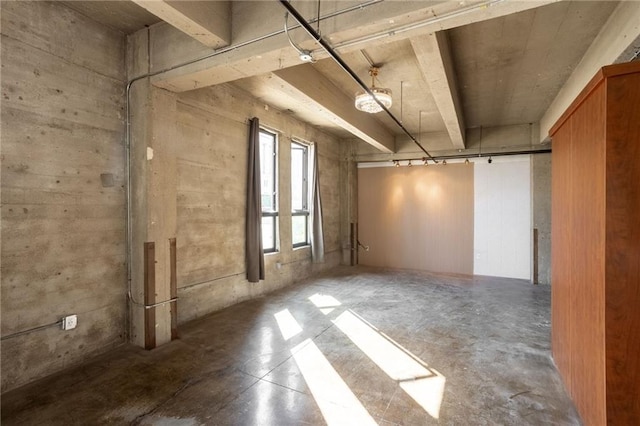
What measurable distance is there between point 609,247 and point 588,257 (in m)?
0.32

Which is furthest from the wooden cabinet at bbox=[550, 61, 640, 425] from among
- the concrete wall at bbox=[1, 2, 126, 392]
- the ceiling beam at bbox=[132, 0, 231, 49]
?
the concrete wall at bbox=[1, 2, 126, 392]

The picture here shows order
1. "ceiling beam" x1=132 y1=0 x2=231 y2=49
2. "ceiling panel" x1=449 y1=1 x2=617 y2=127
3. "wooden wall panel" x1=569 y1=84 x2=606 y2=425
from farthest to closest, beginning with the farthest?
"ceiling panel" x1=449 y1=1 x2=617 y2=127
"ceiling beam" x1=132 y1=0 x2=231 y2=49
"wooden wall panel" x1=569 y1=84 x2=606 y2=425

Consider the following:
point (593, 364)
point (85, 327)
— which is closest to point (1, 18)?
point (85, 327)

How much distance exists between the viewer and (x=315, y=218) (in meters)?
6.39

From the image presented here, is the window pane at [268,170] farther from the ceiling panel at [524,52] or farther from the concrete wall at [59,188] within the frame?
the ceiling panel at [524,52]

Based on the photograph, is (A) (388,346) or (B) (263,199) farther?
(B) (263,199)

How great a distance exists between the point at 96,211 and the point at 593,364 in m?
4.05

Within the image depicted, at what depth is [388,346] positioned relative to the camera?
10.5 feet

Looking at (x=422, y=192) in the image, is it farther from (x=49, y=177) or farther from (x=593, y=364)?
(x=49, y=177)

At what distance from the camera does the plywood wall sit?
694cm

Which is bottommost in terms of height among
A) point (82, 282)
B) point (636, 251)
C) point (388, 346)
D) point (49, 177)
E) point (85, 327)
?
point (388, 346)

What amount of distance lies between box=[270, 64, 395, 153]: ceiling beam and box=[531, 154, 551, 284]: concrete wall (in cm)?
339

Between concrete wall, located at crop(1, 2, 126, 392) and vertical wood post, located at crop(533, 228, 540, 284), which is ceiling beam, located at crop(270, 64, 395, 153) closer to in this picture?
concrete wall, located at crop(1, 2, 126, 392)

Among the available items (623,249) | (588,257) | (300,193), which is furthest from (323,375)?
(300,193)
